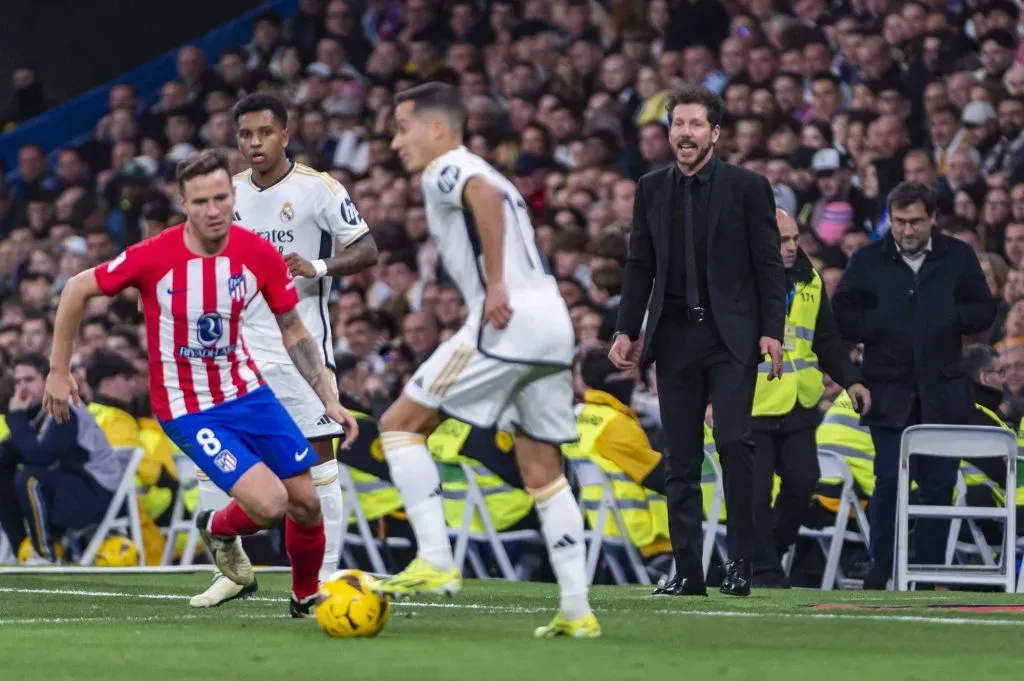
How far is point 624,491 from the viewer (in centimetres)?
1113

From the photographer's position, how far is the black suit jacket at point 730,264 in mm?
8742

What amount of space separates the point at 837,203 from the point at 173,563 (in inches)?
202

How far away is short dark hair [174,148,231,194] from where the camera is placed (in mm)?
7215

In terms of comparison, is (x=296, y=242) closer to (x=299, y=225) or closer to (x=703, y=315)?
(x=299, y=225)

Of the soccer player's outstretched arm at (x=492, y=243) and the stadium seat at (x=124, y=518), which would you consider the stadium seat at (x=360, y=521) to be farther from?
the soccer player's outstretched arm at (x=492, y=243)

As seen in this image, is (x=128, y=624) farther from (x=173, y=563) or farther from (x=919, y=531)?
(x=173, y=563)

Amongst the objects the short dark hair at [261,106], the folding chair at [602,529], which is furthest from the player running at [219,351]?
the folding chair at [602,529]

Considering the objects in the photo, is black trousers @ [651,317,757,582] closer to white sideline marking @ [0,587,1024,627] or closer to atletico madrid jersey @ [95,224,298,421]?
white sideline marking @ [0,587,1024,627]

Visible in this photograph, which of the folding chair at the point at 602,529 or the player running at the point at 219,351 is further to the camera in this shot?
the folding chair at the point at 602,529

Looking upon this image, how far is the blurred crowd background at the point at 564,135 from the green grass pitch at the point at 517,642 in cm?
333

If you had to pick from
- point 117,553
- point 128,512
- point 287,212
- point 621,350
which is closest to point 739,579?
point 621,350

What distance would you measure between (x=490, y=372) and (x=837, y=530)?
4.41 metres

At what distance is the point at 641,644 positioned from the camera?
21.1ft

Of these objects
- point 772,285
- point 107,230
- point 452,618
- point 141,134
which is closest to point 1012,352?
point 772,285
